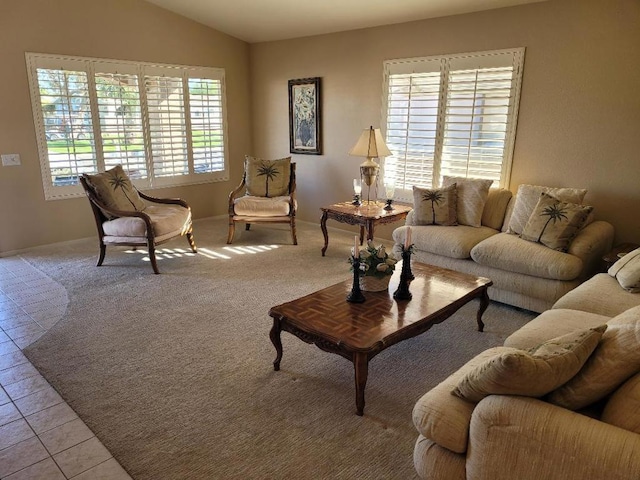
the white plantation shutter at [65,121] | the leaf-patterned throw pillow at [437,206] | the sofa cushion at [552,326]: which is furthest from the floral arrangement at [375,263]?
the white plantation shutter at [65,121]

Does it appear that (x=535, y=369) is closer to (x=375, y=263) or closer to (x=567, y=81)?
(x=375, y=263)

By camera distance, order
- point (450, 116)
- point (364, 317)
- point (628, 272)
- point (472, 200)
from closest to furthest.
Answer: point (364, 317), point (628, 272), point (472, 200), point (450, 116)

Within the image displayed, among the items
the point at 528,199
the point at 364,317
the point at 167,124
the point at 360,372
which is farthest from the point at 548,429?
the point at 167,124

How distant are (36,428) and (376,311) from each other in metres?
1.88

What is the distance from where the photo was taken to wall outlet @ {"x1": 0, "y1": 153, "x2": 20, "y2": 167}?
4.92 m

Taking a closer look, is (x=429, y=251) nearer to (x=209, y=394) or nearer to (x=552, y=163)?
(x=552, y=163)

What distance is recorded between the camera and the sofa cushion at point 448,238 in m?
3.98

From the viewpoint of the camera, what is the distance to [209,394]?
262 cm

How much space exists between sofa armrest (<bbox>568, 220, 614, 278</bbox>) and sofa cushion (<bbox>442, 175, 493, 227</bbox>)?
36.0 inches

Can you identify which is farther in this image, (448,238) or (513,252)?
(448,238)

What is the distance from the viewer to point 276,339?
2.77m

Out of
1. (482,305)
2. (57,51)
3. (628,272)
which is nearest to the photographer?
(628,272)

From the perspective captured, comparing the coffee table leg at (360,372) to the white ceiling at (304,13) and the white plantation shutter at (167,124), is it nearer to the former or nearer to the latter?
the white ceiling at (304,13)

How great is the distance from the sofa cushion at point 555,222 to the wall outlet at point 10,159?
5.17m
